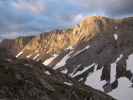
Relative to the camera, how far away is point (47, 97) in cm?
5356

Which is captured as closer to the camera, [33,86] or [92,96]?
[33,86]

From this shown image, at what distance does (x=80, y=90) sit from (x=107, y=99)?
6437 millimetres

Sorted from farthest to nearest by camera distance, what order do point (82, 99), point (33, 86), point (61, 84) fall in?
1. point (61, 84)
2. point (82, 99)
3. point (33, 86)

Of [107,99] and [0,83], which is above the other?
[0,83]

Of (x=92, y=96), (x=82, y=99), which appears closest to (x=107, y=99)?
(x=92, y=96)

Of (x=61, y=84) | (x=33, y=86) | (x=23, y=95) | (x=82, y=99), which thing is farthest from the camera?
(x=61, y=84)

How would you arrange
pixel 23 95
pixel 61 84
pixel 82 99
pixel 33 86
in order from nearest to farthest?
1. pixel 23 95
2. pixel 33 86
3. pixel 82 99
4. pixel 61 84

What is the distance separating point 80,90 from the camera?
6272cm

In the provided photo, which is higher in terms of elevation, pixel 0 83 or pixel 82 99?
pixel 0 83

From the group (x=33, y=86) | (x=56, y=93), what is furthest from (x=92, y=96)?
(x=33, y=86)

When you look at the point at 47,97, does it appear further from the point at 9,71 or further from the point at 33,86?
the point at 9,71

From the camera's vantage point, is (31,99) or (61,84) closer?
(31,99)

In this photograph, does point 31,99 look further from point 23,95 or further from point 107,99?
point 107,99

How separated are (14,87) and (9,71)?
21.8 feet
